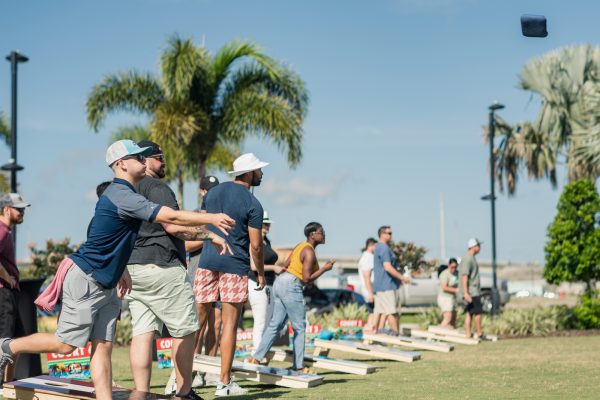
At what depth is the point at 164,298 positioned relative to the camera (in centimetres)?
721

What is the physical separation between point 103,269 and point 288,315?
167 inches

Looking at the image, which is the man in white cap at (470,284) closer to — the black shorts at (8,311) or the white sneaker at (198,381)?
the white sneaker at (198,381)

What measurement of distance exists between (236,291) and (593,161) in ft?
49.2

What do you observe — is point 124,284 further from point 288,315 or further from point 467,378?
point 467,378

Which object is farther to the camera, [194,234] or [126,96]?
[126,96]

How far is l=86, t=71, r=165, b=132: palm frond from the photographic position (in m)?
24.9

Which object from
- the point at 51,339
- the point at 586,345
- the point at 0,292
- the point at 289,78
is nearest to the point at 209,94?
the point at 289,78

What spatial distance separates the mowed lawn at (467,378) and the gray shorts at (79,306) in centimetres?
249

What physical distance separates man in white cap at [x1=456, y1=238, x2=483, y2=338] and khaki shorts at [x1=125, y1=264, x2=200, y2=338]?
34.8 feet

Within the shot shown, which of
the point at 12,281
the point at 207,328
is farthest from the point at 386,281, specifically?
the point at 12,281

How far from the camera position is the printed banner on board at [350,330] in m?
16.1

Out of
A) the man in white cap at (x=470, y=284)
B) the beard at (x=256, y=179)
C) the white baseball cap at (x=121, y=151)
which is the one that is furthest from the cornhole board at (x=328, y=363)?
the man in white cap at (x=470, y=284)

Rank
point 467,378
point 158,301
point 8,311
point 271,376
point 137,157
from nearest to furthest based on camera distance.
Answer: point 137,157
point 158,301
point 8,311
point 271,376
point 467,378

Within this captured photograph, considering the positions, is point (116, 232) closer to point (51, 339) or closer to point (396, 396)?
point (51, 339)
